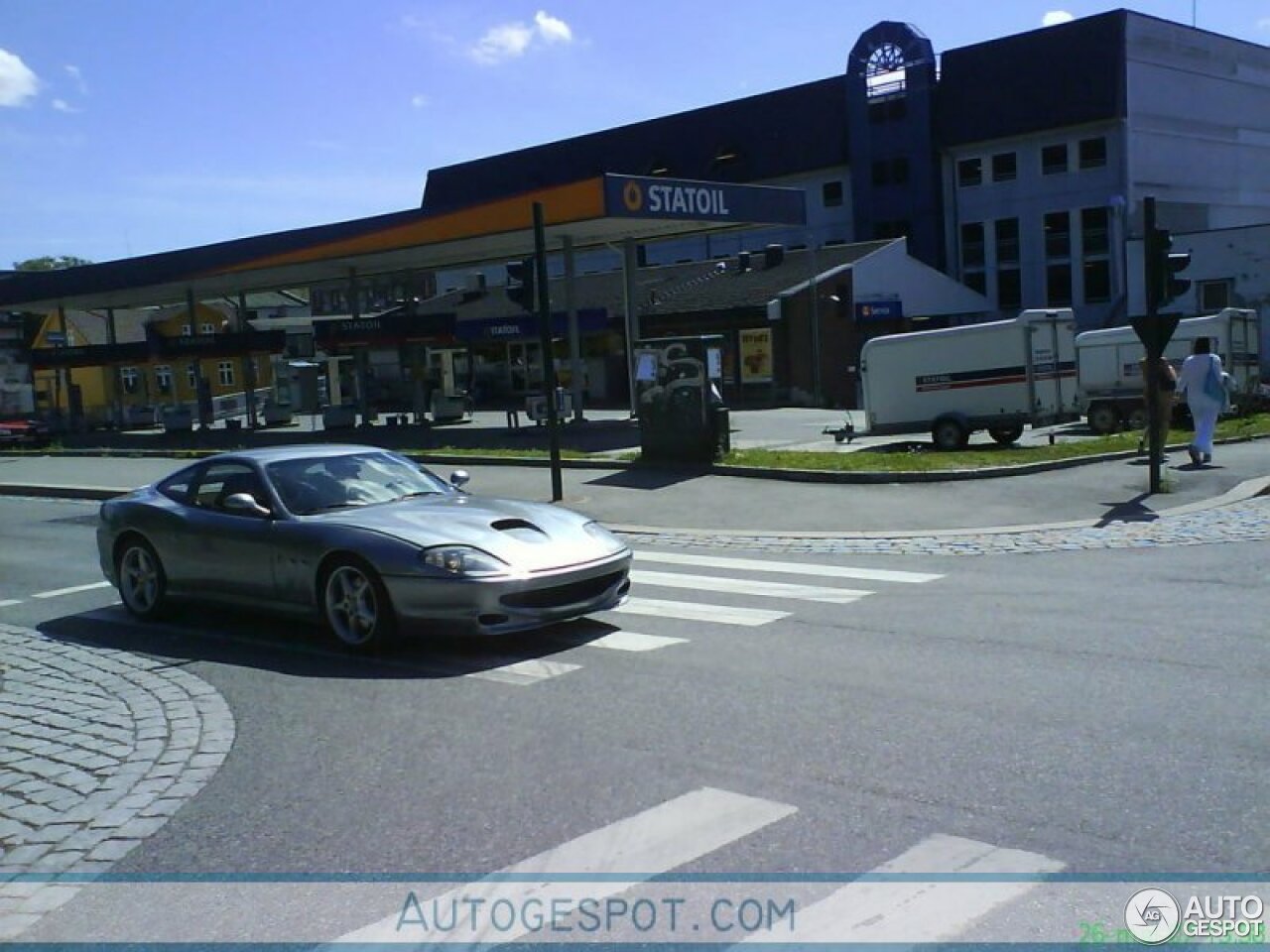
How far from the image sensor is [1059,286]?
5547 centimetres

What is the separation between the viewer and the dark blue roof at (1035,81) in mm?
51812

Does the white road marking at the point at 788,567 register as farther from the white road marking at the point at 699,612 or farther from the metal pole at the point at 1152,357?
the metal pole at the point at 1152,357

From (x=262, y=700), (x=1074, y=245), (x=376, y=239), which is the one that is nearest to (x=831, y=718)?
(x=262, y=700)

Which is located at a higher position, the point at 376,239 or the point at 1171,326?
the point at 376,239

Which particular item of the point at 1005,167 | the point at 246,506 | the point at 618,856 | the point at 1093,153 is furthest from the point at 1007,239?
the point at 618,856

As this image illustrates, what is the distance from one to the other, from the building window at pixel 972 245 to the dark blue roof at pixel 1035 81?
397 cm

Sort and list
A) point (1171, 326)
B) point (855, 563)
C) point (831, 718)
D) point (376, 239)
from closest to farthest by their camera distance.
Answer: point (831, 718) < point (855, 563) < point (1171, 326) < point (376, 239)

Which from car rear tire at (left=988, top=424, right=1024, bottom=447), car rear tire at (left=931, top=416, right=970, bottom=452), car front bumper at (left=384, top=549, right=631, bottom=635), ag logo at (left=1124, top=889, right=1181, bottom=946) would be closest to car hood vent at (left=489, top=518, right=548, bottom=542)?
car front bumper at (left=384, top=549, right=631, bottom=635)

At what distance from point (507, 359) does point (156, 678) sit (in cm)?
4461

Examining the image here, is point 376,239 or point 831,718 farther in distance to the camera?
point 376,239

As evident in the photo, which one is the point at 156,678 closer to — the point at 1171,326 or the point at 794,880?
the point at 794,880

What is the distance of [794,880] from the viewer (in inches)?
173

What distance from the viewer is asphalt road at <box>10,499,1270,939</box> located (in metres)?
4.79

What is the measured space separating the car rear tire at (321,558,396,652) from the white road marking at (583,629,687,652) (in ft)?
4.47
